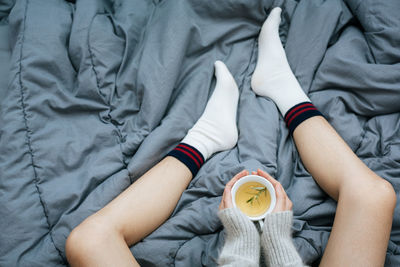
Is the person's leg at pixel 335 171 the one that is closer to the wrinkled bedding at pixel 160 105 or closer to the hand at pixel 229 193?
the wrinkled bedding at pixel 160 105

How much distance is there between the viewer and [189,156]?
91 cm

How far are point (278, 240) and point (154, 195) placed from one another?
33 cm

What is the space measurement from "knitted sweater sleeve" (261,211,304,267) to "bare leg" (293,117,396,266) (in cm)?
10

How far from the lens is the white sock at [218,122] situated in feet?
3.14

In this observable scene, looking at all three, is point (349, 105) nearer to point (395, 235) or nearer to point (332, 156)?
point (332, 156)

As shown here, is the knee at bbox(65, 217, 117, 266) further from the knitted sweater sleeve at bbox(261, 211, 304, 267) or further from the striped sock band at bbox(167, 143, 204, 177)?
the knitted sweater sleeve at bbox(261, 211, 304, 267)

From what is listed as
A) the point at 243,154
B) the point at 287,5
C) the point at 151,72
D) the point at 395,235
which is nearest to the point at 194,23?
the point at 151,72

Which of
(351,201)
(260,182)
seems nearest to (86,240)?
(260,182)

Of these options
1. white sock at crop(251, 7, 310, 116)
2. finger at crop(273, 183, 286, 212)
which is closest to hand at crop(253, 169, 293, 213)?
finger at crop(273, 183, 286, 212)

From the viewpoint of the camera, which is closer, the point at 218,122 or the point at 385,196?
the point at 385,196

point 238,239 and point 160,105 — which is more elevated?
point 160,105

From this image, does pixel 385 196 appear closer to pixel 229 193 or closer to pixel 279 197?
pixel 279 197

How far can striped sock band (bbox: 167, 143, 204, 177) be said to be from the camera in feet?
2.97

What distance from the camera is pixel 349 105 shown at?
97 centimetres
